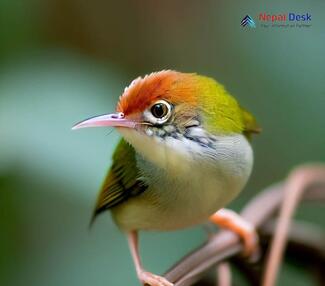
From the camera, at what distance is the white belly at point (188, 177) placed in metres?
0.73

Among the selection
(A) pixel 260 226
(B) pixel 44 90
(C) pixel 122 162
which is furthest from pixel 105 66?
(A) pixel 260 226

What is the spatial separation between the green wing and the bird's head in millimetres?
106

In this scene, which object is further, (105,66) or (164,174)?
(105,66)

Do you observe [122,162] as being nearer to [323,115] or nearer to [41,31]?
[41,31]

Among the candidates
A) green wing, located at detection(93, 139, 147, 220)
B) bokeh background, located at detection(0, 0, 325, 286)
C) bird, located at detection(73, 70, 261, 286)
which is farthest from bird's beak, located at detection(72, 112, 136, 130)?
bokeh background, located at detection(0, 0, 325, 286)

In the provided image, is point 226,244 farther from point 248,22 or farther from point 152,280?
point 248,22

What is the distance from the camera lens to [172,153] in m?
0.72

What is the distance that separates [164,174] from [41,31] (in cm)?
41

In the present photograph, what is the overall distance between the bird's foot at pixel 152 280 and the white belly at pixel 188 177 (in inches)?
2.7

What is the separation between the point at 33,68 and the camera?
1038 mm

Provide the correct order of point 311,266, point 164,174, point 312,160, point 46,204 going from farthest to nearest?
point 312,160 < point 311,266 < point 46,204 < point 164,174

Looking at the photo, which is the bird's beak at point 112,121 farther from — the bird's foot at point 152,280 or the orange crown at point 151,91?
the bird's foot at point 152,280

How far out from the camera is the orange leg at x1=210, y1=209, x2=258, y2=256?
0.99 metres

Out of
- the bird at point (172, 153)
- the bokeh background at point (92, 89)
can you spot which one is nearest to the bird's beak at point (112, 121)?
the bird at point (172, 153)
